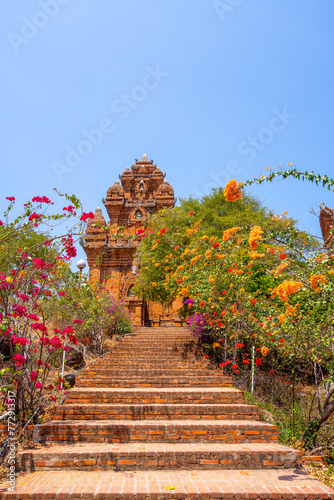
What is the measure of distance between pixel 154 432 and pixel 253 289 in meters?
7.54

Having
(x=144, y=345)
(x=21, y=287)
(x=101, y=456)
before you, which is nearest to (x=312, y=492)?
(x=101, y=456)

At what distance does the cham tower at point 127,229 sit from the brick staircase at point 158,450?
540 inches

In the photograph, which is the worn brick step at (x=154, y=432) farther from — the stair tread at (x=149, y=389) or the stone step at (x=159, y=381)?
the stone step at (x=159, y=381)

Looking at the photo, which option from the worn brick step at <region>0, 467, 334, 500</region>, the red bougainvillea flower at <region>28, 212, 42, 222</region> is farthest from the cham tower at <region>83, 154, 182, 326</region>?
the worn brick step at <region>0, 467, 334, 500</region>

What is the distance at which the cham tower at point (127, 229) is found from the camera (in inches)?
845

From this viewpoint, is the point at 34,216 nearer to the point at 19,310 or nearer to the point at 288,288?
the point at 19,310

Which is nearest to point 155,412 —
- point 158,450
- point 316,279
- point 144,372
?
point 158,450

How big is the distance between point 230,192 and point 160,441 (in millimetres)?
3821

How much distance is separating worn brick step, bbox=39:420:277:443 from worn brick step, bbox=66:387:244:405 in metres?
1.11

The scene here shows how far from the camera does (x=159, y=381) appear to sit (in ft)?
25.1

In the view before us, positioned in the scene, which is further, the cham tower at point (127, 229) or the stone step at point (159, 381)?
the cham tower at point (127, 229)

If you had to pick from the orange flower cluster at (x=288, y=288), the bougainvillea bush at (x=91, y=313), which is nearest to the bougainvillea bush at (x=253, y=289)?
the orange flower cluster at (x=288, y=288)

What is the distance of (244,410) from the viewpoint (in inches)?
240

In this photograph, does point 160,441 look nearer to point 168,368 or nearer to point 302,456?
point 302,456
